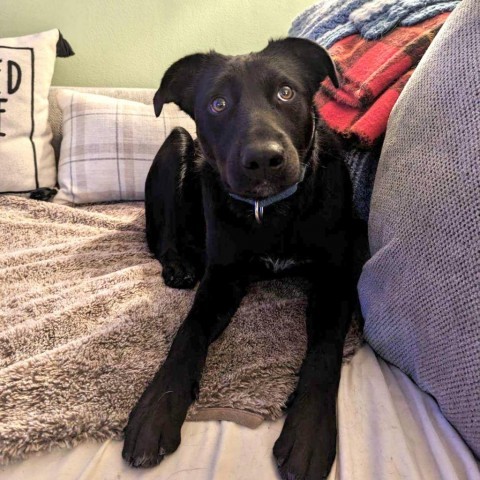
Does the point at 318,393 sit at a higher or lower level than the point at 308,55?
lower

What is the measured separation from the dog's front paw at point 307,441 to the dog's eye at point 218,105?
2.16 feet

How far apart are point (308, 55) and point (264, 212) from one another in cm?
41

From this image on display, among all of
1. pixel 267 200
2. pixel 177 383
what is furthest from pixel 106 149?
pixel 177 383

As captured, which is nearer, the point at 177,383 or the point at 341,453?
the point at 341,453

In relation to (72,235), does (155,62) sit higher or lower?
higher

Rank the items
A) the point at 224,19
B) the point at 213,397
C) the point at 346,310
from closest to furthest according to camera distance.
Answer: the point at 213,397 < the point at 346,310 < the point at 224,19

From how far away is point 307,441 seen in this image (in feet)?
2.30

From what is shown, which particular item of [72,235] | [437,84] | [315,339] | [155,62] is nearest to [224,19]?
[155,62]

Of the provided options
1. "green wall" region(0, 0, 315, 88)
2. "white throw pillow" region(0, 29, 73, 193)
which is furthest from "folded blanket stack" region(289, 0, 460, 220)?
"white throw pillow" region(0, 29, 73, 193)

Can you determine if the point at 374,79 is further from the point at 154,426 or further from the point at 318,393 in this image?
the point at 154,426

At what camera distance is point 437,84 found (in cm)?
78

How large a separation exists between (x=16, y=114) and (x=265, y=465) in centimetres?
173

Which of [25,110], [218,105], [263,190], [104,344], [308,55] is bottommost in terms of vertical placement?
[104,344]

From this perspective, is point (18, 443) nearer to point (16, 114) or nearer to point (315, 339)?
point (315, 339)
